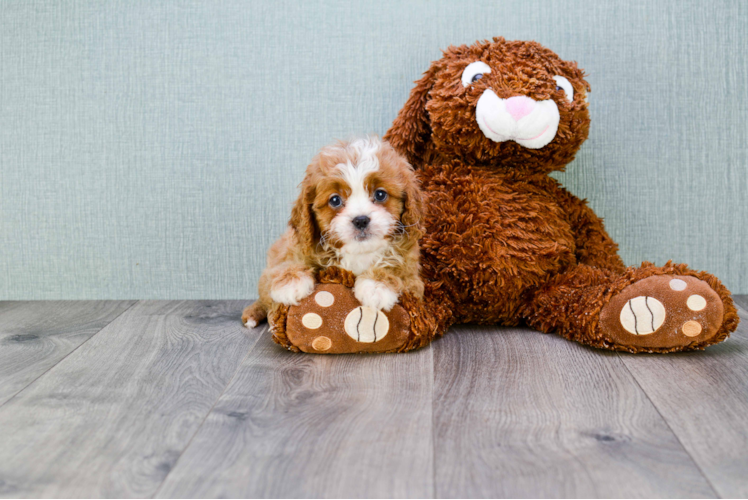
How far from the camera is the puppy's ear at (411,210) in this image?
151 cm

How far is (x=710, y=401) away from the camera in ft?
4.14

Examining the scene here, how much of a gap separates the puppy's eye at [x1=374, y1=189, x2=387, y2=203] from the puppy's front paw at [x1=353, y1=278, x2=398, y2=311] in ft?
0.64

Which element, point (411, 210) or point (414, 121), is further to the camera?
point (414, 121)

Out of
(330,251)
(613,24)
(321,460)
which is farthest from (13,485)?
A: (613,24)

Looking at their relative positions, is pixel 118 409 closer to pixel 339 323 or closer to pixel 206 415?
pixel 206 415

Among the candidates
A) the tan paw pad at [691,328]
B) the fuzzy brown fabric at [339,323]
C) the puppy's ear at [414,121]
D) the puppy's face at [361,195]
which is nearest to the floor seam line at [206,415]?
the fuzzy brown fabric at [339,323]

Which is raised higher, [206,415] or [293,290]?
[293,290]

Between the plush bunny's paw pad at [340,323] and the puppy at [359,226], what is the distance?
2 cm

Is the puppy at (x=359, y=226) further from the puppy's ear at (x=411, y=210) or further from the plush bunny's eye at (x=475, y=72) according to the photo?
the plush bunny's eye at (x=475, y=72)

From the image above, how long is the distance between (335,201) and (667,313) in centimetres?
82

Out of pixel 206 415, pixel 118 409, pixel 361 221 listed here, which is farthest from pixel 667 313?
pixel 118 409

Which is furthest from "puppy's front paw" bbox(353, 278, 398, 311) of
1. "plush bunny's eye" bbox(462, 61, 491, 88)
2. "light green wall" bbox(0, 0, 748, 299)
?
"light green wall" bbox(0, 0, 748, 299)

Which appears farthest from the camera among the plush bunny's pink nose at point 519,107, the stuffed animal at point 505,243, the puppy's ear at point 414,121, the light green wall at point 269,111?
the light green wall at point 269,111

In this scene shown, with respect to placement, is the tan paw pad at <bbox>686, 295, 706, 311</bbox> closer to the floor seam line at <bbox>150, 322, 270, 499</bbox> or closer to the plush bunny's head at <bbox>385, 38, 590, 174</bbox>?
the plush bunny's head at <bbox>385, 38, 590, 174</bbox>
